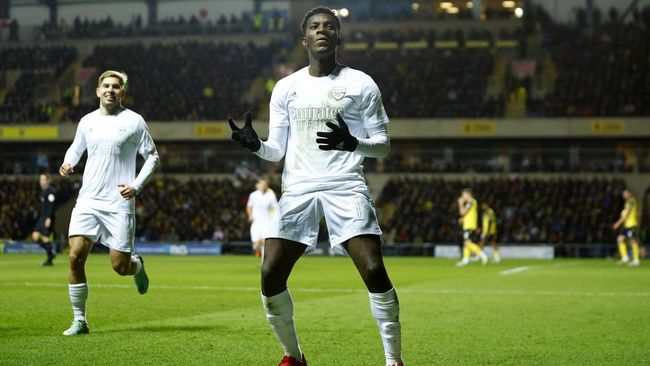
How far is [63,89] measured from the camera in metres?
51.5

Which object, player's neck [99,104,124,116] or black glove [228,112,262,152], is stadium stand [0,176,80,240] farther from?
black glove [228,112,262,152]

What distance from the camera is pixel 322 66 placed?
7.05 m

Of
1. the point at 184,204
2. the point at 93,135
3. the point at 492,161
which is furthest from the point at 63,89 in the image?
the point at 93,135

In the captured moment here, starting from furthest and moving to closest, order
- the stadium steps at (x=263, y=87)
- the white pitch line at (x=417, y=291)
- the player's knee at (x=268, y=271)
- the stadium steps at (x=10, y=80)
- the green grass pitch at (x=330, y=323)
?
the stadium steps at (x=10, y=80), the stadium steps at (x=263, y=87), the white pitch line at (x=417, y=291), the green grass pitch at (x=330, y=323), the player's knee at (x=268, y=271)

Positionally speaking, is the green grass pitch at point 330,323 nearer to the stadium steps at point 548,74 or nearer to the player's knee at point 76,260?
the player's knee at point 76,260

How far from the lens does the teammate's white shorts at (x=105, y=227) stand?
406 inches

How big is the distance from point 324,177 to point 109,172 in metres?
4.33

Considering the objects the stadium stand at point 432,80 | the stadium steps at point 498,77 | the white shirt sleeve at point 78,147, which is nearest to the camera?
the white shirt sleeve at point 78,147

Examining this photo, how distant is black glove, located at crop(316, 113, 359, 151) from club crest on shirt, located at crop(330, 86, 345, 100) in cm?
55

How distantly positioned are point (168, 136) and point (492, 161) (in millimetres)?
15735

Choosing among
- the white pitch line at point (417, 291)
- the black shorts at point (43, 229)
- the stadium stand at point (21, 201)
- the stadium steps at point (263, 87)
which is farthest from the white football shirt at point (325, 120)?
the stadium steps at point (263, 87)

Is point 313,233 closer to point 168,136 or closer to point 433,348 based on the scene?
point 433,348

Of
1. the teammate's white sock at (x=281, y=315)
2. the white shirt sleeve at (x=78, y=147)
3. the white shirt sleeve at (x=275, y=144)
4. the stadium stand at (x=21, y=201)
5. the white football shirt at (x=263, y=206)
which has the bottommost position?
the stadium stand at (x=21, y=201)

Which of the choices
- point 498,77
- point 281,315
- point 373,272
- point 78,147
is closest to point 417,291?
point 78,147
